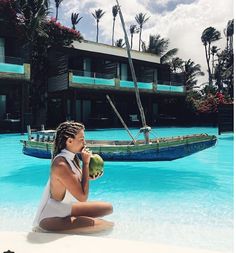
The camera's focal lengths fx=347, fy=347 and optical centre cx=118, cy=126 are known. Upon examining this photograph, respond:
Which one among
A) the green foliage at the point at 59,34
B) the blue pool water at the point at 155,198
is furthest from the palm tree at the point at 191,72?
the blue pool water at the point at 155,198

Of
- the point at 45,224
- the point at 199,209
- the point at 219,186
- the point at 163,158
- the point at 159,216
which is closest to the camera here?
the point at 45,224

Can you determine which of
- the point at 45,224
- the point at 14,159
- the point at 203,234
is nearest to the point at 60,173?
the point at 45,224

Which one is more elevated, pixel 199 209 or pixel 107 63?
pixel 107 63

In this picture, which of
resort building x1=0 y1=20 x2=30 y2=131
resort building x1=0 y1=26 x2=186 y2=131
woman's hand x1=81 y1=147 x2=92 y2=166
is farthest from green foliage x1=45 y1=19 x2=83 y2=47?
woman's hand x1=81 y1=147 x2=92 y2=166

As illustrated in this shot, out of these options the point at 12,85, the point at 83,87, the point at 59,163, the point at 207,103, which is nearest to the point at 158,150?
the point at 59,163

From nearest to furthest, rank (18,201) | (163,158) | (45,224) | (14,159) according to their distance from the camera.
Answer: (45,224) < (18,201) < (163,158) < (14,159)

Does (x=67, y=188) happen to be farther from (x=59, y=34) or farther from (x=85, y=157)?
(x=59, y=34)

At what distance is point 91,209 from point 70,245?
27.4 inches

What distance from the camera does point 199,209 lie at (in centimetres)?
732

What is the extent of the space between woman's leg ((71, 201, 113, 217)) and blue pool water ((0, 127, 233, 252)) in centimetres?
182

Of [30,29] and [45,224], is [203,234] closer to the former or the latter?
[45,224]

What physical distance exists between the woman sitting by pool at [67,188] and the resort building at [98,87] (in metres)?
22.4

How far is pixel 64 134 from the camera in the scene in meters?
3.29

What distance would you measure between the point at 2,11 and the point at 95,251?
A: 26173 mm
